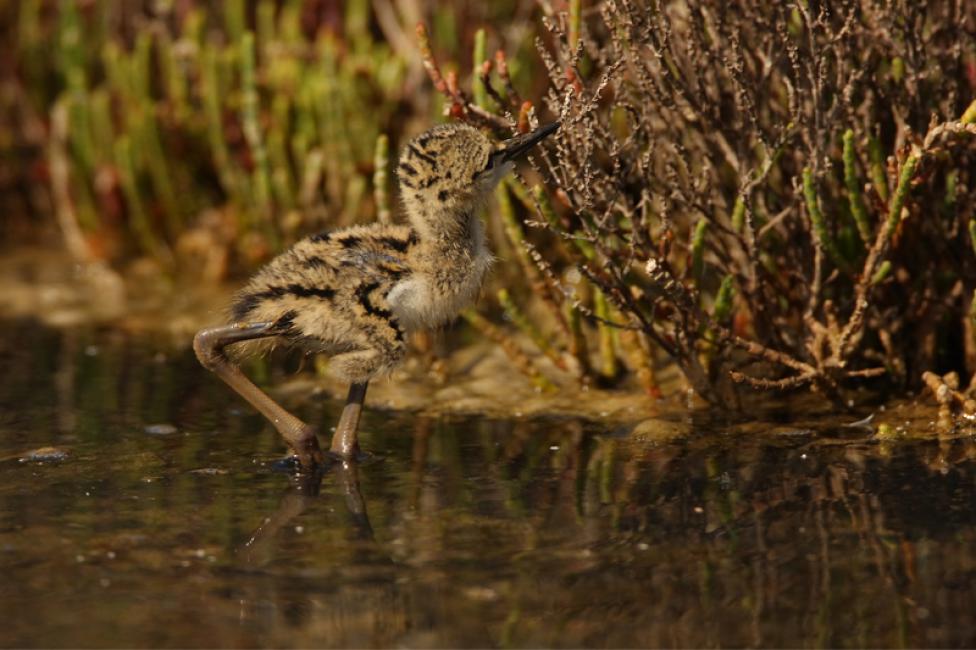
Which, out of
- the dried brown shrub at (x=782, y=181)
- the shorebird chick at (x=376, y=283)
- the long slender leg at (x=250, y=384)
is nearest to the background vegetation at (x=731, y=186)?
the dried brown shrub at (x=782, y=181)

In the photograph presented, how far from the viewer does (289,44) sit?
313 inches

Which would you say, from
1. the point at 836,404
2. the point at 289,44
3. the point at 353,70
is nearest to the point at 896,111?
the point at 836,404

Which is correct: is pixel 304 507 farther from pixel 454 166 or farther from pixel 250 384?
pixel 454 166

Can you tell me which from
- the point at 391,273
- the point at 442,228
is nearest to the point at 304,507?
the point at 391,273

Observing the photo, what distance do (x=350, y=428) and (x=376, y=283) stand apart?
53 cm

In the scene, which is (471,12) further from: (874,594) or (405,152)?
(874,594)

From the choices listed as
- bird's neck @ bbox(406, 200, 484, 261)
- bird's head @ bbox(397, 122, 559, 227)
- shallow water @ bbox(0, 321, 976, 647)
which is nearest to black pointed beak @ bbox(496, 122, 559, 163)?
bird's head @ bbox(397, 122, 559, 227)

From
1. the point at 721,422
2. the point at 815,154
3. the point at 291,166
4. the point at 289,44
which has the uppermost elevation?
the point at 289,44

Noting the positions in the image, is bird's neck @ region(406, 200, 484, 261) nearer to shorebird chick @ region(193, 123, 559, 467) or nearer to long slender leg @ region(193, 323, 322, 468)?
shorebird chick @ region(193, 123, 559, 467)

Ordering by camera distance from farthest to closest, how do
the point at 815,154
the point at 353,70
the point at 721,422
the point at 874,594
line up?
the point at 353,70 < the point at 721,422 < the point at 815,154 < the point at 874,594

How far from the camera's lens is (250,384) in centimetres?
518

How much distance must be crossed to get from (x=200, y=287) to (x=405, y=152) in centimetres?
299

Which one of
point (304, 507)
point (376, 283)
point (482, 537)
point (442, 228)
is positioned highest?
point (442, 228)

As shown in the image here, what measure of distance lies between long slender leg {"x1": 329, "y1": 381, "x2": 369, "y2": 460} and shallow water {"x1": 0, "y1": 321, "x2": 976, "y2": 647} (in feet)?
0.37
